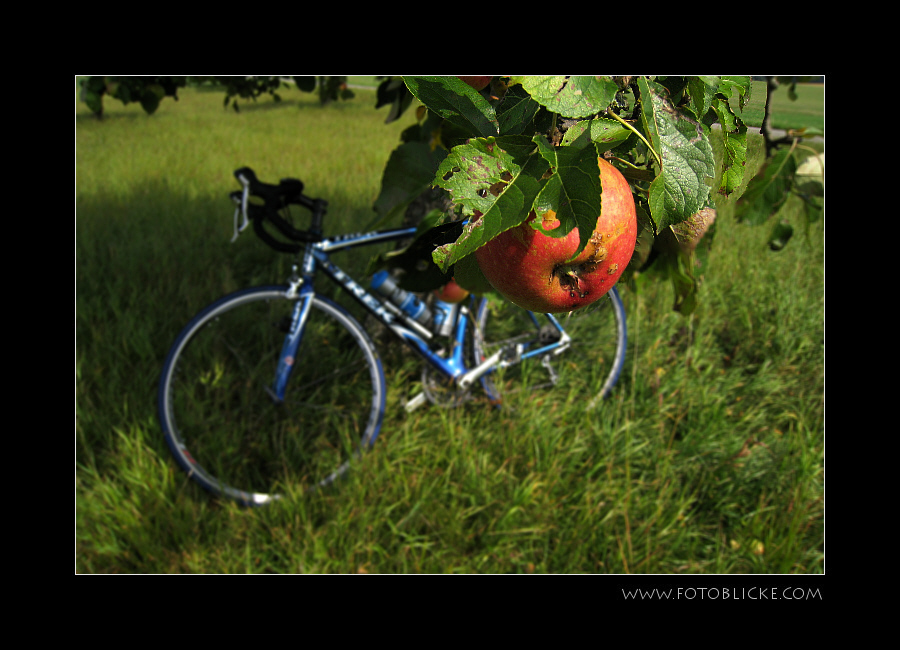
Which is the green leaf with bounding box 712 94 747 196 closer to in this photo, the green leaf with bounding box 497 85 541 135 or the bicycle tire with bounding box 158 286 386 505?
the green leaf with bounding box 497 85 541 135

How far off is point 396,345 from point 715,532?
1.71 metres

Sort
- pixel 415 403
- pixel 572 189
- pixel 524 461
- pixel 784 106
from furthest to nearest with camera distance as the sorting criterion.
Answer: pixel 415 403, pixel 524 461, pixel 784 106, pixel 572 189

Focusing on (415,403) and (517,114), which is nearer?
(517,114)

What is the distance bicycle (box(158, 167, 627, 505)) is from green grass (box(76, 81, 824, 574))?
0.13 meters

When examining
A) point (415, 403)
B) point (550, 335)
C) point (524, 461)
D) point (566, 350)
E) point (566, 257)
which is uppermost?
point (566, 257)

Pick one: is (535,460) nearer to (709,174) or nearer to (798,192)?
(798,192)

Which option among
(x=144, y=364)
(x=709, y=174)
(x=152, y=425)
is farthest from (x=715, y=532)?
(x=144, y=364)

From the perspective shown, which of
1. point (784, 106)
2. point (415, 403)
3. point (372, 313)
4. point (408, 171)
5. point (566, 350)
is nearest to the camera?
point (784, 106)

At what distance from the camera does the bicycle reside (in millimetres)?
2318

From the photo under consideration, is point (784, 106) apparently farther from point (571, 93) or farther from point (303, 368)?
point (303, 368)

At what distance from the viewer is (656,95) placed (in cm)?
50

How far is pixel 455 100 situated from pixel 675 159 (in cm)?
19

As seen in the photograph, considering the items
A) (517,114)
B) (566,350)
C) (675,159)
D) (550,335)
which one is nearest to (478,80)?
(517,114)

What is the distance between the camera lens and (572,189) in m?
0.42
